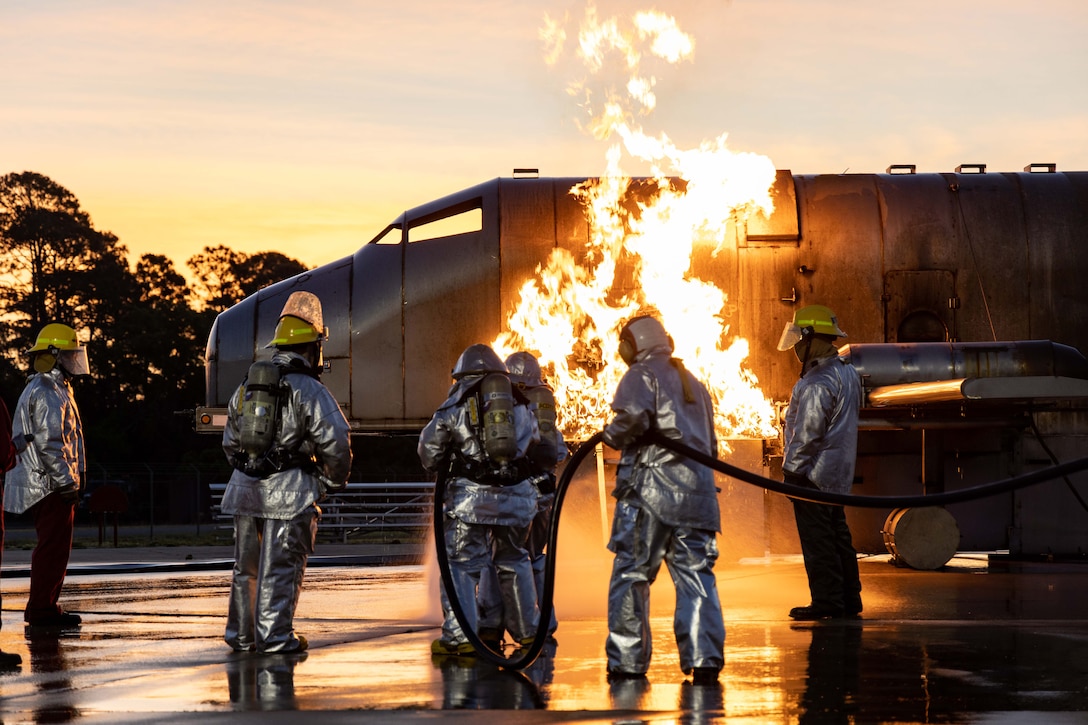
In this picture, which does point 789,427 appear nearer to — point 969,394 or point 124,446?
point 969,394

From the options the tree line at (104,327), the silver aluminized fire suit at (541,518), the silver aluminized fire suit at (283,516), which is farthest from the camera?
the tree line at (104,327)

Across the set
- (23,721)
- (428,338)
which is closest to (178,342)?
(428,338)

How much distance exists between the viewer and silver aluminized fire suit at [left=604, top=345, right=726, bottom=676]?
7.89 metres

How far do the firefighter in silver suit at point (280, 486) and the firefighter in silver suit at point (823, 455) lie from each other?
3.76m

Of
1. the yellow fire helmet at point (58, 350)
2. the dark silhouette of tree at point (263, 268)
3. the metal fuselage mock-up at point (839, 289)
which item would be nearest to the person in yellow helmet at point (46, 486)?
the yellow fire helmet at point (58, 350)

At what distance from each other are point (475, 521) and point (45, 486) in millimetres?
4021

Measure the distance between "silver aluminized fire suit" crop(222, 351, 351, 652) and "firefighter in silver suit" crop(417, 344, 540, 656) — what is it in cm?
63

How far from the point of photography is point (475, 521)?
29.4 ft

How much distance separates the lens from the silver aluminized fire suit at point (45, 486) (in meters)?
11.0

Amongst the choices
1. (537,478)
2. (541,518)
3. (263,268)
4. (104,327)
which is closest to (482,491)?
(537,478)

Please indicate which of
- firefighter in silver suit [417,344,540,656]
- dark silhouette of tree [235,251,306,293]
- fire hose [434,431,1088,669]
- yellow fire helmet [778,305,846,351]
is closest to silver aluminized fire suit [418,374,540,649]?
firefighter in silver suit [417,344,540,656]

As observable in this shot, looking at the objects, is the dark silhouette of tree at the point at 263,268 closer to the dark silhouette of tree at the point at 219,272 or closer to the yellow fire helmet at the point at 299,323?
the dark silhouette of tree at the point at 219,272

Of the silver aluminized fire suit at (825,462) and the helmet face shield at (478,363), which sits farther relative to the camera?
the silver aluminized fire suit at (825,462)

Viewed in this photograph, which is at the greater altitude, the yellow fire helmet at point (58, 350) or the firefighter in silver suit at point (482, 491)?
the yellow fire helmet at point (58, 350)
